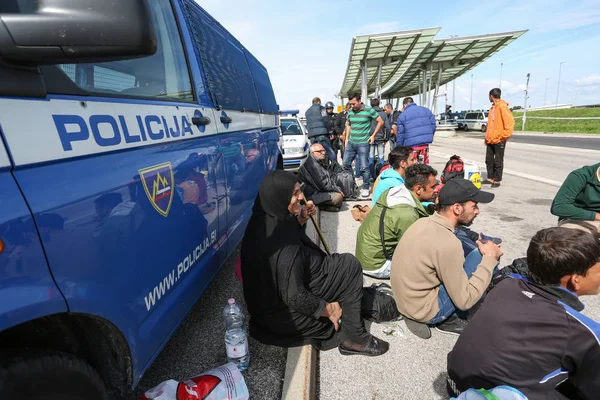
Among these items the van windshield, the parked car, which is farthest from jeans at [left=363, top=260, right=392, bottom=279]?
the parked car

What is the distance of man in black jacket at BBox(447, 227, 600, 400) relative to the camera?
1.36 meters

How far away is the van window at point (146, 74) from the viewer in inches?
49.5

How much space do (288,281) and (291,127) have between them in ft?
32.2

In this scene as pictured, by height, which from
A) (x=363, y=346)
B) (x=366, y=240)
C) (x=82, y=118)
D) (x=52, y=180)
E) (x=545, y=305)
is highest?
(x=82, y=118)

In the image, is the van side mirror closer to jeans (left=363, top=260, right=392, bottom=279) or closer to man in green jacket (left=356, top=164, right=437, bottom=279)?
man in green jacket (left=356, top=164, right=437, bottom=279)

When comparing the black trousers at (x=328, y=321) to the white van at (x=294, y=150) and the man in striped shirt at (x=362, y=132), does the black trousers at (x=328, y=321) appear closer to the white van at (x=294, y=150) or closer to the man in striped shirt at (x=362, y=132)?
the man in striped shirt at (x=362, y=132)

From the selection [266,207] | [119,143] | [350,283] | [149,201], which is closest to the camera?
[119,143]

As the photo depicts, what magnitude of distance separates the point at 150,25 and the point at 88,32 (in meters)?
0.16

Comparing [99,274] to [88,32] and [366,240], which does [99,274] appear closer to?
[88,32]

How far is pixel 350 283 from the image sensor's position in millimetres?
2371

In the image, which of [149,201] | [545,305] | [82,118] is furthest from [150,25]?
[545,305]

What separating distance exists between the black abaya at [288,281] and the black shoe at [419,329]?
1.41ft

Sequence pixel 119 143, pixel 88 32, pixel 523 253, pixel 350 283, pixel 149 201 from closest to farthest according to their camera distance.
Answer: pixel 88 32 → pixel 119 143 → pixel 149 201 → pixel 350 283 → pixel 523 253

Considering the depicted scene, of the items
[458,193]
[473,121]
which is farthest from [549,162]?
[473,121]
